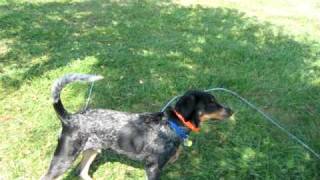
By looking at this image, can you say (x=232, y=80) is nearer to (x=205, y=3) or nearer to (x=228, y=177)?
(x=228, y=177)

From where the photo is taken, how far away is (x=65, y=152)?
5.37 meters

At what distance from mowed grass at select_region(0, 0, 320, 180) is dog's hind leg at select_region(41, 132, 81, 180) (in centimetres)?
75

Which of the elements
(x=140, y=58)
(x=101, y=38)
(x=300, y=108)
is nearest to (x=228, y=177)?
(x=300, y=108)

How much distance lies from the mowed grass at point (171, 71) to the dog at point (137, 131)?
2.37 feet

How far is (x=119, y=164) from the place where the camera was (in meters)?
6.37

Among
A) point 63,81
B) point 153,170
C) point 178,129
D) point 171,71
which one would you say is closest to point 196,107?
point 178,129

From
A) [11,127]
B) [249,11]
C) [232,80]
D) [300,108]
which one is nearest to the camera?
[11,127]

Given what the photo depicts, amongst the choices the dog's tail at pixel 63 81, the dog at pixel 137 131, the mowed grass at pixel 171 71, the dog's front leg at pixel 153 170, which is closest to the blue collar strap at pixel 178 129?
the dog at pixel 137 131

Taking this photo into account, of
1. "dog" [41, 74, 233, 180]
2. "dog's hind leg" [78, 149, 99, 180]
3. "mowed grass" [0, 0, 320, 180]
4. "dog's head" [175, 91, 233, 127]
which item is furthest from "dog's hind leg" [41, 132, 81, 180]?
"dog's head" [175, 91, 233, 127]

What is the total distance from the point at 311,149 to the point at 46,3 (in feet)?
29.4

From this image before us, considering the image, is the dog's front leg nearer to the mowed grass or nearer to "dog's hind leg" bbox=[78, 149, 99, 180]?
the mowed grass

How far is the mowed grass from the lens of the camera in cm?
643

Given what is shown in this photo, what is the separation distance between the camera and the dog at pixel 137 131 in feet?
17.6

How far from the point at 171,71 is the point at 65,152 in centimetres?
384
